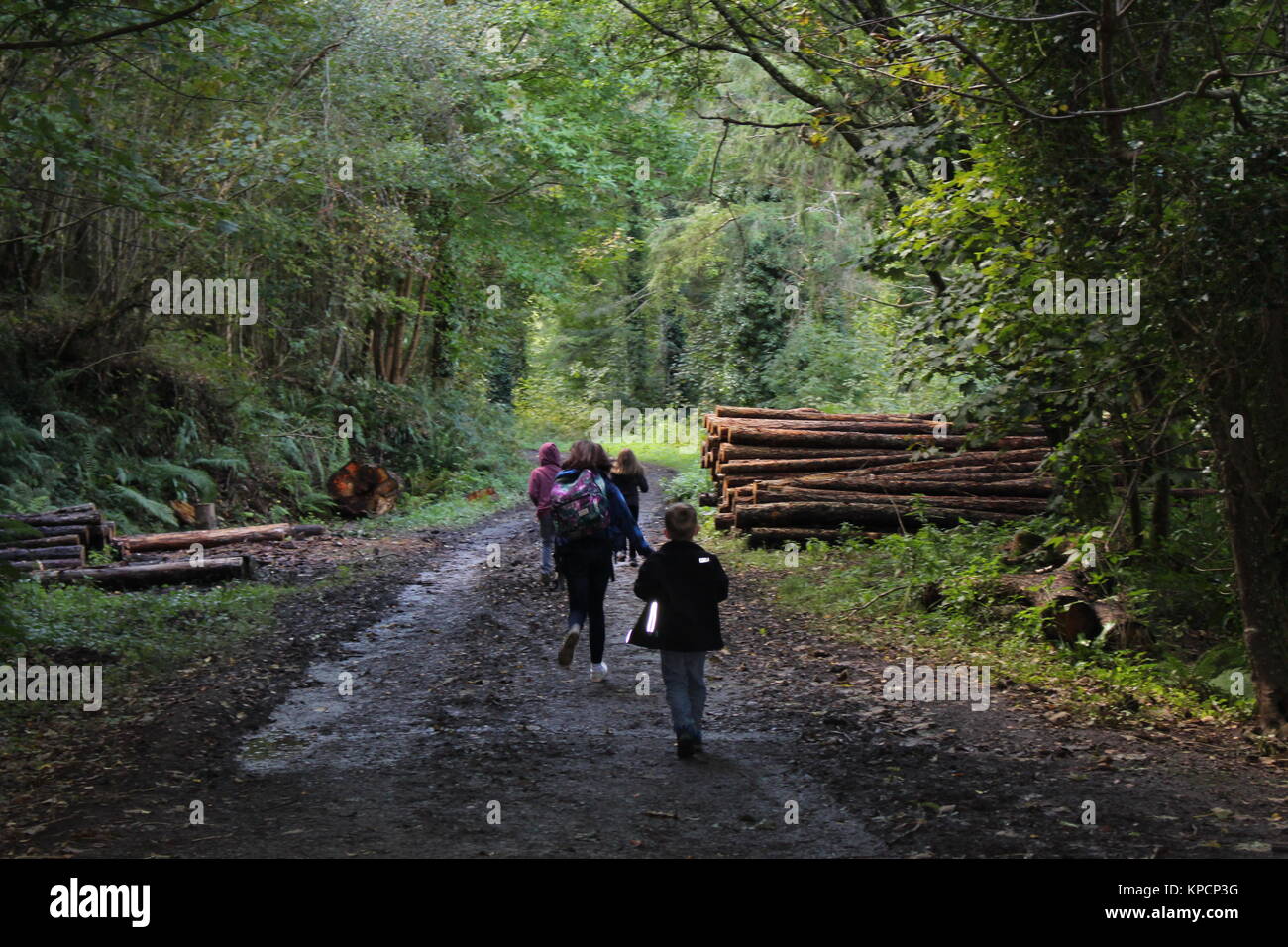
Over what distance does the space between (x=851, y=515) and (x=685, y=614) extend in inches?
360

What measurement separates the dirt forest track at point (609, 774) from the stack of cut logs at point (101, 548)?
373cm

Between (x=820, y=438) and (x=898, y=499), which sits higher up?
(x=820, y=438)

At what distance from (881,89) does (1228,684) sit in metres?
8.69

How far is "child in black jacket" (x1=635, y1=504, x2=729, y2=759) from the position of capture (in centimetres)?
738

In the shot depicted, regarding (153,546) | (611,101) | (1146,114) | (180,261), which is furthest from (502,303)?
(1146,114)

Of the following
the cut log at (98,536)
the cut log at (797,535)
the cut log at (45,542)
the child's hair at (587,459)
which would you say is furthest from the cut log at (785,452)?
the cut log at (45,542)

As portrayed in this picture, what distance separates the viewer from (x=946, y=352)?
10250 mm

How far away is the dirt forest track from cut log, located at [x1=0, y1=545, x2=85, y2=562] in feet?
15.0

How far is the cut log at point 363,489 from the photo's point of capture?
21984 mm

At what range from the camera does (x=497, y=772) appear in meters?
7.00

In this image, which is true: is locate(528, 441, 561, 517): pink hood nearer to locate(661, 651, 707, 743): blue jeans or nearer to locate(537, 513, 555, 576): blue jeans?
locate(537, 513, 555, 576): blue jeans

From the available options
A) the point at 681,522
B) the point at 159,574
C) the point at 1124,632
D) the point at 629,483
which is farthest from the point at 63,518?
the point at 1124,632

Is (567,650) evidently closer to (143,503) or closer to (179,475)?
(143,503)

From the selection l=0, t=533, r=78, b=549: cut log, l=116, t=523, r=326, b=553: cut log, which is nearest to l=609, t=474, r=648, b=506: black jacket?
l=116, t=523, r=326, b=553: cut log
